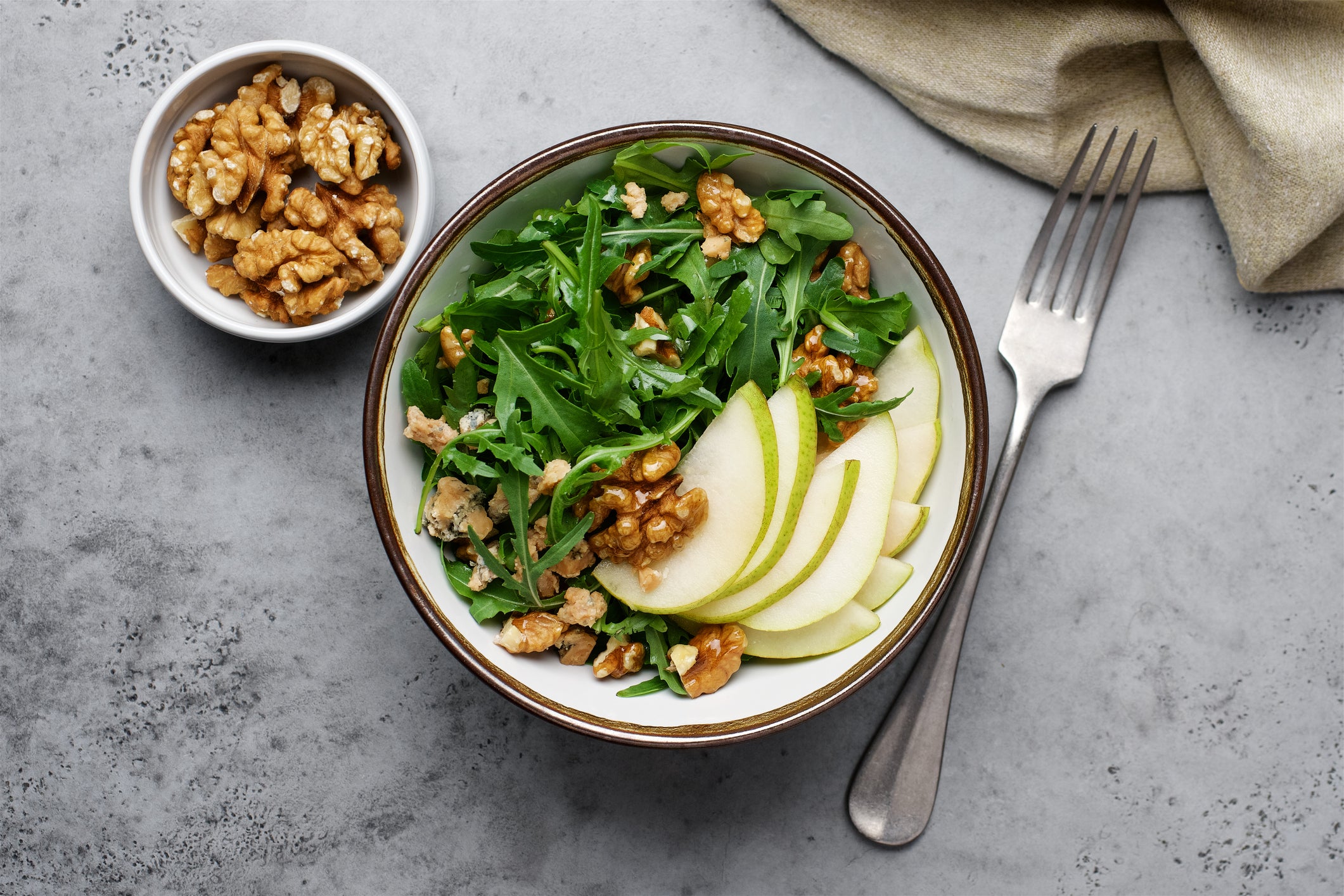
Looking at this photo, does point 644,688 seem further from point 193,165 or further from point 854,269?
point 193,165

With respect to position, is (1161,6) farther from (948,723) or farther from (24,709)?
(24,709)

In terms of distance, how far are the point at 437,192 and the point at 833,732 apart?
174cm

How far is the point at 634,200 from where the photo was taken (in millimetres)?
1843

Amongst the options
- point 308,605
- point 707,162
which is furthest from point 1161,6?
point 308,605

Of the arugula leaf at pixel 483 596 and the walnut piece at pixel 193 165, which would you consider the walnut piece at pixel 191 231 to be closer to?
the walnut piece at pixel 193 165

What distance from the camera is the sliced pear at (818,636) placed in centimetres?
180

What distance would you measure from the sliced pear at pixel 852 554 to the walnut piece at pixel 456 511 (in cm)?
60

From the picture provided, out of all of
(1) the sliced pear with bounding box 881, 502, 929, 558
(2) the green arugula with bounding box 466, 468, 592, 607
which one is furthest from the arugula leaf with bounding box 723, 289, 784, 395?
(2) the green arugula with bounding box 466, 468, 592, 607

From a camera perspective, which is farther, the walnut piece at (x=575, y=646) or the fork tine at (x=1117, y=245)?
the fork tine at (x=1117, y=245)

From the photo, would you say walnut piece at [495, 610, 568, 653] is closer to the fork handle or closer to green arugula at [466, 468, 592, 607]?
green arugula at [466, 468, 592, 607]

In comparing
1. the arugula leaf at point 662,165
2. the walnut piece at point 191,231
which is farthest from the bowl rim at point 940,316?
the walnut piece at point 191,231

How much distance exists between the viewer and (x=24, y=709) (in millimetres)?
2277

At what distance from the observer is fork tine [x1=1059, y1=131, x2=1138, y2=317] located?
6.88 ft

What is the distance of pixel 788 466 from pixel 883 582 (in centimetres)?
35
